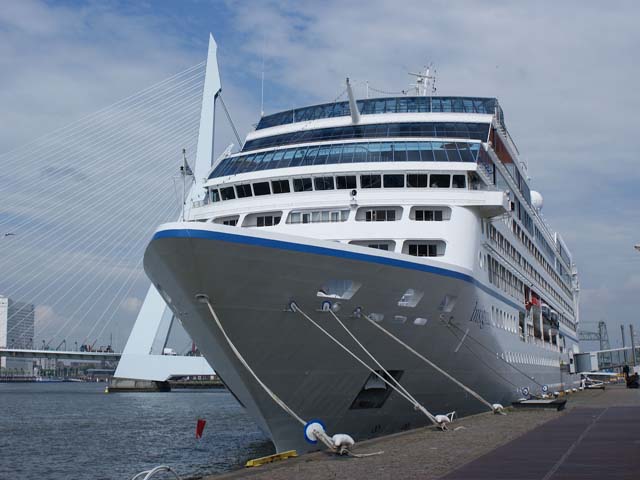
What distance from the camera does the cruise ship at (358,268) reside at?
1273cm

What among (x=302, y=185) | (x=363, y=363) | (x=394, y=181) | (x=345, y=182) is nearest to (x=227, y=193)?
(x=302, y=185)

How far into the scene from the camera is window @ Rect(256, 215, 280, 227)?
17859 mm

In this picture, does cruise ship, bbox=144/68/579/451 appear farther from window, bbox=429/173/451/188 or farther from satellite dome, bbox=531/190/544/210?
satellite dome, bbox=531/190/544/210

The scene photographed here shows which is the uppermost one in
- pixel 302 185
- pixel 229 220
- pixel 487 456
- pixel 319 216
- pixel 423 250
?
pixel 302 185

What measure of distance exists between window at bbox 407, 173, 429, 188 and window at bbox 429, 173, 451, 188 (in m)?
0.17

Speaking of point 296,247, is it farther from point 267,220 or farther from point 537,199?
point 537,199

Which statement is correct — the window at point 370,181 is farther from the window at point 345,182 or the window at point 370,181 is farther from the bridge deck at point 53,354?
the bridge deck at point 53,354

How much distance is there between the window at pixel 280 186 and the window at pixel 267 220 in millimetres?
727

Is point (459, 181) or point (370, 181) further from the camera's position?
point (459, 181)

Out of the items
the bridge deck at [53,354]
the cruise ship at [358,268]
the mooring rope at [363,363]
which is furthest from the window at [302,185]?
the bridge deck at [53,354]

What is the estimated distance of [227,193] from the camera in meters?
19.3

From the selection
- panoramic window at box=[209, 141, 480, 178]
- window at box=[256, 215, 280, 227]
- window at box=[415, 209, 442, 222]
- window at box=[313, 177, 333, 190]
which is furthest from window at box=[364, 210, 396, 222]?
window at box=[256, 215, 280, 227]

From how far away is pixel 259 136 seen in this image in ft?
74.3

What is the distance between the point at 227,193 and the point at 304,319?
684cm
